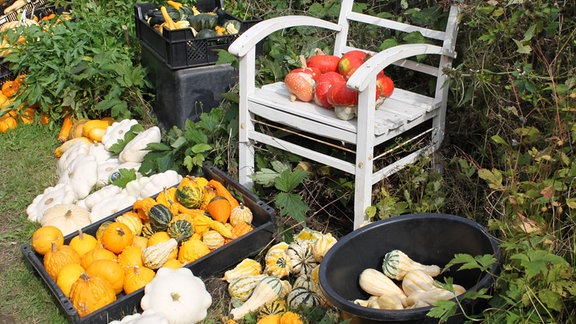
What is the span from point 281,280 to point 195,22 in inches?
80.3

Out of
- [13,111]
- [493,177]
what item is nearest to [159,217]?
[493,177]

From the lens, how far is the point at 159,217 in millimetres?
3305

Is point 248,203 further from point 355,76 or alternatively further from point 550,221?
point 550,221

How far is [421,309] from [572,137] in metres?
0.98

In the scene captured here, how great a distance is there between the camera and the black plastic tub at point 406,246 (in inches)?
103

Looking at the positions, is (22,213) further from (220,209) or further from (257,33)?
(257,33)

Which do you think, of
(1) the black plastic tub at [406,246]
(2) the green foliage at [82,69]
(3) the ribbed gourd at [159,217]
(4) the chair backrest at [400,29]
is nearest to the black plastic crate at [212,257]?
(3) the ribbed gourd at [159,217]

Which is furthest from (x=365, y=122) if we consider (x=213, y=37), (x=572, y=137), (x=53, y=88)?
(x=53, y=88)

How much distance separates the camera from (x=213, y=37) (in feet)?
13.7

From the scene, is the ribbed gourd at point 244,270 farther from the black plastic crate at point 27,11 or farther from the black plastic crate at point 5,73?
the black plastic crate at point 27,11

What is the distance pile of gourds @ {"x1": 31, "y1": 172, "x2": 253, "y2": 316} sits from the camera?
2.98m

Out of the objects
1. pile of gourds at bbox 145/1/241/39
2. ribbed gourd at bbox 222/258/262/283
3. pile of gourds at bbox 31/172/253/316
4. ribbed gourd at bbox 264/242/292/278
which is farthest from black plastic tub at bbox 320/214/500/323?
pile of gourds at bbox 145/1/241/39

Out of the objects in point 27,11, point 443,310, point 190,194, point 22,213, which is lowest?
point 22,213

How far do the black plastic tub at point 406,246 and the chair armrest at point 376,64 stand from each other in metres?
0.57
